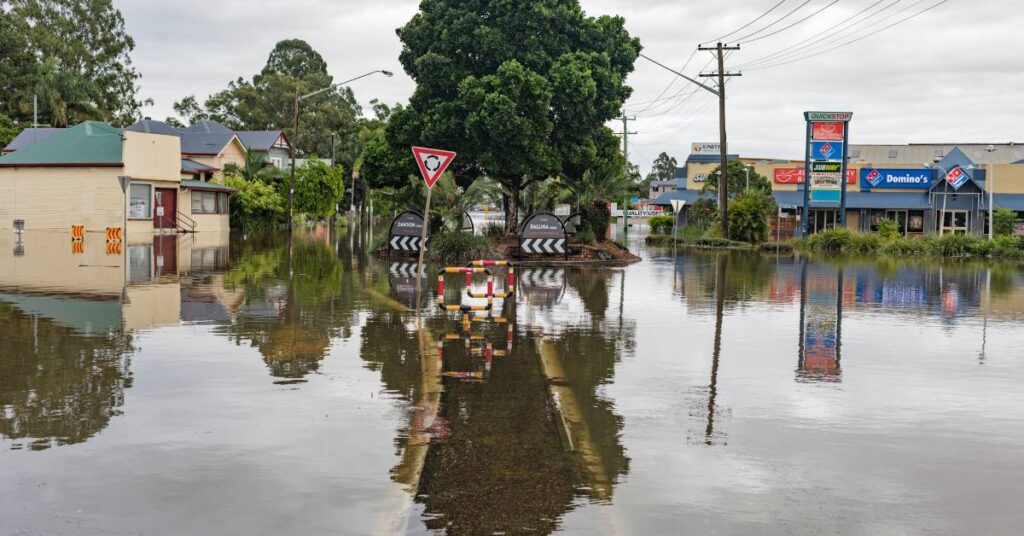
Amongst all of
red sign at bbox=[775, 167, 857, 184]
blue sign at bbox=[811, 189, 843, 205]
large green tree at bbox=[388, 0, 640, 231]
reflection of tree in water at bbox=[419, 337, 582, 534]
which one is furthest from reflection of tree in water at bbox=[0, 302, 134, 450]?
red sign at bbox=[775, 167, 857, 184]

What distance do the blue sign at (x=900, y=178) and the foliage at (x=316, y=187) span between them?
36427 millimetres

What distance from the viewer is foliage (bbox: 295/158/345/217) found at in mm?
69250

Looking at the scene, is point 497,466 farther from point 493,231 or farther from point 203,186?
point 203,186

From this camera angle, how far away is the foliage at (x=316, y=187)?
69250mm

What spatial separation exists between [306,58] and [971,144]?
82.0m

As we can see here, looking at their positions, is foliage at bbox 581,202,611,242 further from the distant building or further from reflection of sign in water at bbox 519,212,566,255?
the distant building

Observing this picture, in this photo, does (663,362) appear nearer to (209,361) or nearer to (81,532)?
(209,361)

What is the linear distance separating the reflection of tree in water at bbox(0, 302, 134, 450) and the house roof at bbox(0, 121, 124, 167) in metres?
36.1

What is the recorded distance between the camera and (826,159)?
5081cm

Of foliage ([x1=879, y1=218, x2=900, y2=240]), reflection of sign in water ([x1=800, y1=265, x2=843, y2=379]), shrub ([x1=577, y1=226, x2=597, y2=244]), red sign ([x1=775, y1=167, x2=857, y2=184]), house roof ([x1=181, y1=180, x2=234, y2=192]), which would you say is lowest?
reflection of sign in water ([x1=800, y1=265, x2=843, y2=379])

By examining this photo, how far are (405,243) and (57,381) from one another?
23.1m

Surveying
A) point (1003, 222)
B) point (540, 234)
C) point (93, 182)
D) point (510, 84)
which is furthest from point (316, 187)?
point (1003, 222)

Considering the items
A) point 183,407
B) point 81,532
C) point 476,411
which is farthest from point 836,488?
point 183,407

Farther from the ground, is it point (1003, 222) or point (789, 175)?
point (789, 175)
